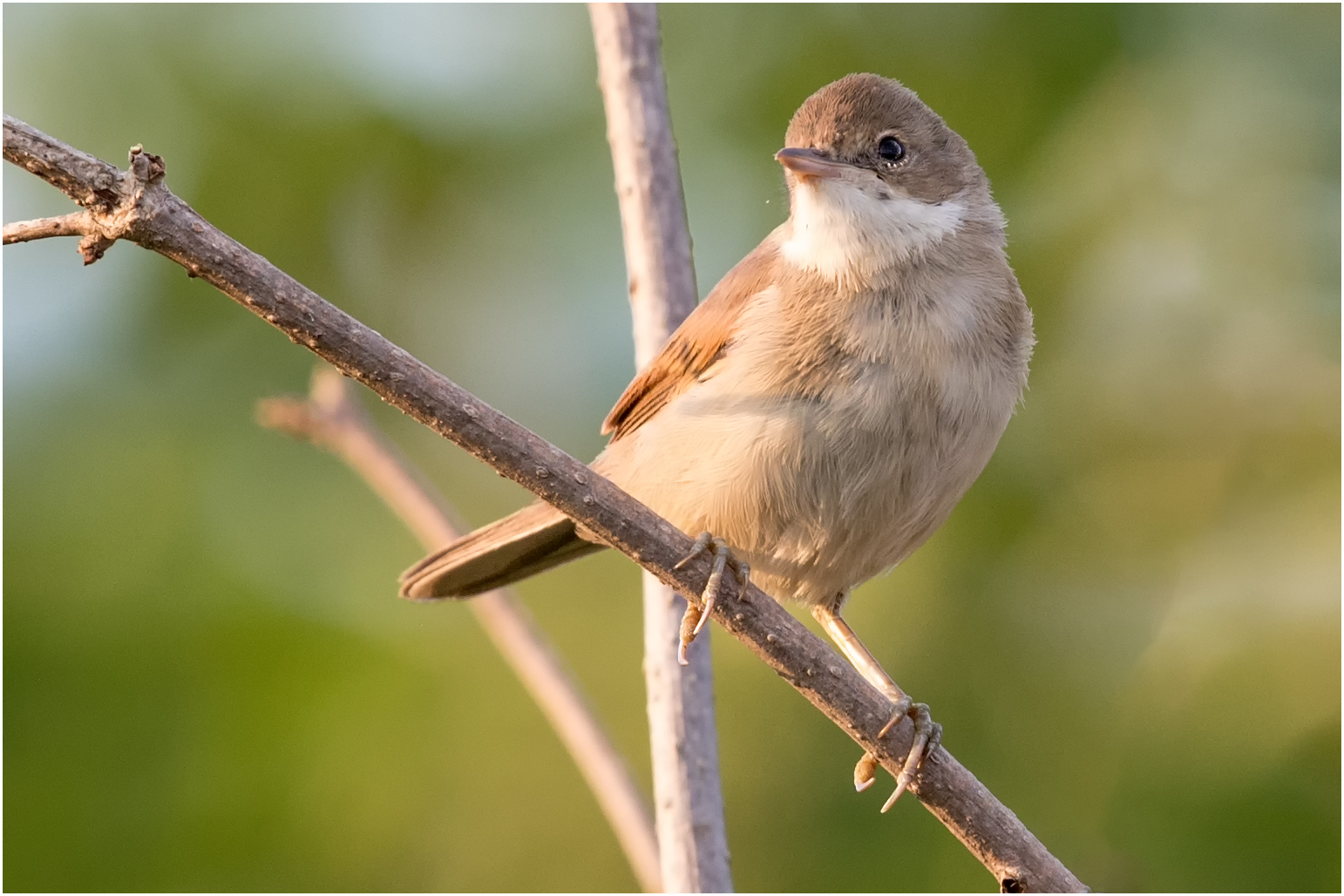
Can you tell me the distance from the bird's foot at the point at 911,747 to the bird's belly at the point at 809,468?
44 cm

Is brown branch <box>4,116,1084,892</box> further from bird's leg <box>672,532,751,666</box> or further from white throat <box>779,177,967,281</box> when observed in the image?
white throat <box>779,177,967,281</box>

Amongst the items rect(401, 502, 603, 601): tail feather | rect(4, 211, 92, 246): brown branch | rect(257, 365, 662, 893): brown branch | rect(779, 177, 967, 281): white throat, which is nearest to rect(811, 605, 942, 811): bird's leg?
rect(257, 365, 662, 893): brown branch

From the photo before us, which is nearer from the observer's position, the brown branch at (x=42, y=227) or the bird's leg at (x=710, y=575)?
the brown branch at (x=42, y=227)

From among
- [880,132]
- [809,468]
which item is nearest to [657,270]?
[880,132]

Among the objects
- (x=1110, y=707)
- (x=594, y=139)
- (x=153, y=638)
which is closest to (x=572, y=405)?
(x=594, y=139)

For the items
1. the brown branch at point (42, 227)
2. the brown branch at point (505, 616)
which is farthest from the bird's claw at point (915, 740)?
the brown branch at point (42, 227)

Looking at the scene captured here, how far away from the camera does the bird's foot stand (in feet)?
8.38

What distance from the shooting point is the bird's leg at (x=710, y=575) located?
2396 mm

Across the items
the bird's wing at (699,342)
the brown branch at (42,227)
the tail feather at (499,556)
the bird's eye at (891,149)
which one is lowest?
the brown branch at (42,227)

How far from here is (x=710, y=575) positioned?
7.97 feet

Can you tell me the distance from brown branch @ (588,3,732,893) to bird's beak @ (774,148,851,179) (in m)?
0.40

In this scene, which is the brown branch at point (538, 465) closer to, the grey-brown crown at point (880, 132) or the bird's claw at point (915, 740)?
the bird's claw at point (915, 740)

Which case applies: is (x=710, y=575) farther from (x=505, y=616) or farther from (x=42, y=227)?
(x=42, y=227)

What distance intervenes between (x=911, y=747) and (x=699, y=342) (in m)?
1.09
